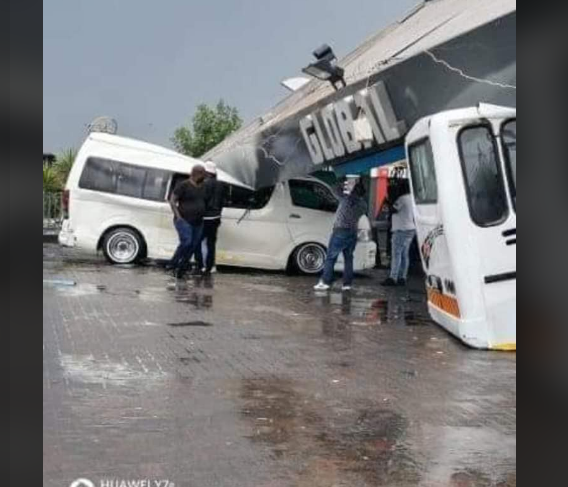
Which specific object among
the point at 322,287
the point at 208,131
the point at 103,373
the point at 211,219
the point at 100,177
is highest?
the point at 208,131

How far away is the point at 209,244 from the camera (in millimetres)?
15570

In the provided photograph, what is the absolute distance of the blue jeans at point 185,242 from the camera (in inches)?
584

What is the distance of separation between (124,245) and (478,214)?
932cm

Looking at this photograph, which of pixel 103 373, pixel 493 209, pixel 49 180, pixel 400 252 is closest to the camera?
pixel 103 373

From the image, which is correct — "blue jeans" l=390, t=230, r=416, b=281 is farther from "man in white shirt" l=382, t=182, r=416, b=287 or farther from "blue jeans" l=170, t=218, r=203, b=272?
"blue jeans" l=170, t=218, r=203, b=272

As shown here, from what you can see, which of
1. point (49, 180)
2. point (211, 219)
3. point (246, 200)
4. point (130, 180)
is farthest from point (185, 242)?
point (49, 180)

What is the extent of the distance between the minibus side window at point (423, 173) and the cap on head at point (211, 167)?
19.7 ft

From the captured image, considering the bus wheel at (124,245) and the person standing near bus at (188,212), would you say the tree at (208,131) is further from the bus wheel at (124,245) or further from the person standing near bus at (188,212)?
the bus wheel at (124,245)

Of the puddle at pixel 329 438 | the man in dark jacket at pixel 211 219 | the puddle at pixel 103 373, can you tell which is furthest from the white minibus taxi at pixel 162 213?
the puddle at pixel 329 438

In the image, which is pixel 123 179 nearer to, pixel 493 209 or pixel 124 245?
pixel 124 245

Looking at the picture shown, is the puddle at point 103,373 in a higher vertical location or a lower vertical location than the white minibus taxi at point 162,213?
lower

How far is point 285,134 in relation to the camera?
1205cm

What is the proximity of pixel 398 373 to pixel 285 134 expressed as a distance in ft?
16.9
